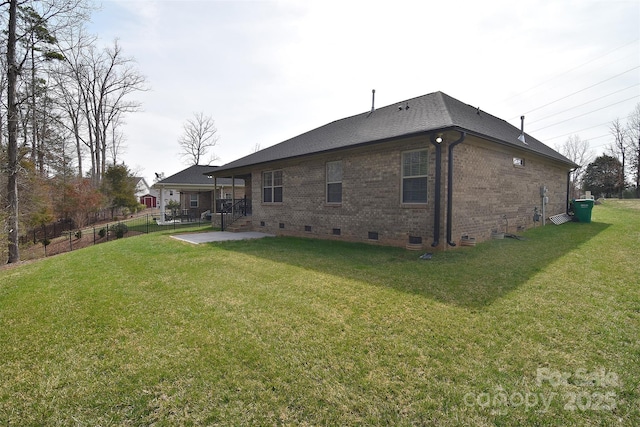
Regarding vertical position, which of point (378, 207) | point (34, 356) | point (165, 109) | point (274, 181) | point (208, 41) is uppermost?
point (165, 109)

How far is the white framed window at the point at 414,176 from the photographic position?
8.06 meters

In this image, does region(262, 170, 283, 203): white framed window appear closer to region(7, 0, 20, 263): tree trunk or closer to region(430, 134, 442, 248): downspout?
region(430, 134, 442, 248): downspout

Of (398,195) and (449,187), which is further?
(398,195)

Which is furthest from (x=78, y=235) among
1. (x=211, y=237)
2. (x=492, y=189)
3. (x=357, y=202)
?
(x=492, y=189)

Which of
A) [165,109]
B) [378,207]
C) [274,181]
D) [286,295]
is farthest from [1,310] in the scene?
[165,109]

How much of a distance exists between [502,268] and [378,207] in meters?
3.92

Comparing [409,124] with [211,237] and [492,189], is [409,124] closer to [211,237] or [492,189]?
[492,189]

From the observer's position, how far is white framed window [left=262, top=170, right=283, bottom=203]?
43.5 ft

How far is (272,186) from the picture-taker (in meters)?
13.6

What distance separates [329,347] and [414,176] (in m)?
6.28

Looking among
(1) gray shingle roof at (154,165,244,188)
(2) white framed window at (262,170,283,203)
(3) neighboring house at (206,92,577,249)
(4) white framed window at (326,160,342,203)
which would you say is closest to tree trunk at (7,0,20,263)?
(1) gray shingle roof at (154,165,244,188)

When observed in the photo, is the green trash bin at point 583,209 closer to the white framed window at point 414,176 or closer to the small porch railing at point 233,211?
the white framed window at point 414,176

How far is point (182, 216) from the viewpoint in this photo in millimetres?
22344

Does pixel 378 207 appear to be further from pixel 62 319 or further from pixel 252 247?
pixel 62 319
